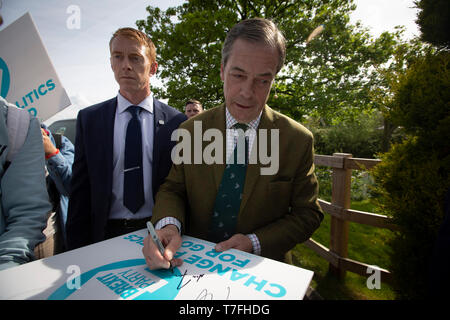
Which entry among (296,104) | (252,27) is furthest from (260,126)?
(296,104)

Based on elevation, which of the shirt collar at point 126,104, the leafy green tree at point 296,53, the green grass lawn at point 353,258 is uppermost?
the leafy green tree at point 296,53

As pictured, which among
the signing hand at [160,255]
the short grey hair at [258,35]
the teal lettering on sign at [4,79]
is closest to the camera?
the signing hand at [160,255]

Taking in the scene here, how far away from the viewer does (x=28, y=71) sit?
83.5 inches

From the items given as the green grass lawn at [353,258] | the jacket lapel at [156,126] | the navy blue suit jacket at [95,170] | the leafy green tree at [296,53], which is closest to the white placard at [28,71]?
the navy blue suit jacket at [95,170]

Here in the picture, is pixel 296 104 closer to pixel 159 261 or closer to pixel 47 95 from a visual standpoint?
pixel 47 95

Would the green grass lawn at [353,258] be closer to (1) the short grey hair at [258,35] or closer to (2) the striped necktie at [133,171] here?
(1) the short grey hair at [258,35]

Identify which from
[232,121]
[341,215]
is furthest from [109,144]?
[341,215]

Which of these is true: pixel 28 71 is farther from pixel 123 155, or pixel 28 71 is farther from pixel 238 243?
pixel 238 243

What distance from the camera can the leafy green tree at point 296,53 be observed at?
8.60m

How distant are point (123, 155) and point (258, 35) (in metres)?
1.26

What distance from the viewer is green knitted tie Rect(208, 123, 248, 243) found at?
1.54m

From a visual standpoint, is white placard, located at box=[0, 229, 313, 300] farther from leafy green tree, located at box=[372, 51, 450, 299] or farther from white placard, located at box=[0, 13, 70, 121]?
white placard, located at box=[0, 13, 70, 121]

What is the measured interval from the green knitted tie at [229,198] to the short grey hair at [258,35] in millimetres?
683

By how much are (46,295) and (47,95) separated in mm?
2018
